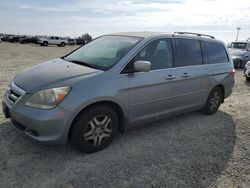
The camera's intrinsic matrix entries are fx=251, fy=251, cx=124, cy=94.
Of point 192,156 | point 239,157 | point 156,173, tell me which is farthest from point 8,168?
point 239,157

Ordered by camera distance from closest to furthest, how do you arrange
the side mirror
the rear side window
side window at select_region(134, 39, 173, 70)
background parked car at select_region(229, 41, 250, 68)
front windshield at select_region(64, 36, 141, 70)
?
the side mirror → front windshield at select_region(64, 36, 141, 70) → side window at select_region(134, 39, 173, 70) → the rear side window → background parked car at select_region(229, 41, 250, 68)

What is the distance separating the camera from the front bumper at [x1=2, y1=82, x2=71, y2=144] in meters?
3.12

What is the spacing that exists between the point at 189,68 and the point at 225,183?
88.0 inches

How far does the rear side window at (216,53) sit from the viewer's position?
5.30 meters

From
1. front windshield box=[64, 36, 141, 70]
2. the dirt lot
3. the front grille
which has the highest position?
front windshield box=[64, 36, 141, 70]

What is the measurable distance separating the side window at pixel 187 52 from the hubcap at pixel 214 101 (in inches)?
38.4

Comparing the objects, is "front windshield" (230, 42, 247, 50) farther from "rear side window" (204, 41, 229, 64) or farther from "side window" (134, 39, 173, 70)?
"side window" (134, 39, 173, 70)

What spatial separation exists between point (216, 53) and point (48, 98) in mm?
3891

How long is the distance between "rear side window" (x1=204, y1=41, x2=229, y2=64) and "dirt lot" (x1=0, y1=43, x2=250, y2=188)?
156 cm

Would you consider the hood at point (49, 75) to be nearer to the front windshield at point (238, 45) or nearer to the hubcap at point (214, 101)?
the hubcap at point (214, 101)

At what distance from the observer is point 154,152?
12.5 feet

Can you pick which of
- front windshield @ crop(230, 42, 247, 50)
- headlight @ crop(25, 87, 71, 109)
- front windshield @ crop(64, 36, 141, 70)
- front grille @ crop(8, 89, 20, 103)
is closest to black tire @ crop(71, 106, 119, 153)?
headlight @ crop(25, 87, 71, 109)

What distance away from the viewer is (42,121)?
3.11m

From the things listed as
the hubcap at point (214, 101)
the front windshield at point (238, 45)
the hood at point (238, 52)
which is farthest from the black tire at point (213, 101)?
the front windshield at point (238, 45)
